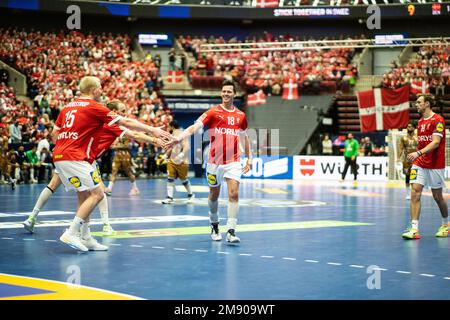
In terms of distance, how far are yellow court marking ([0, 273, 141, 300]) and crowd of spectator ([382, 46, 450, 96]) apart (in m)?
34.6

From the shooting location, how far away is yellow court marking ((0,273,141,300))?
6.84m

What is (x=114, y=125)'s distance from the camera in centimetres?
983

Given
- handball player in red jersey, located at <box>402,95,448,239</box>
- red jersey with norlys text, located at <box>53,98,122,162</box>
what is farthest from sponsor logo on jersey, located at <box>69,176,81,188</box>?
handball player in red jersey, located at <box>402,95,448,239</box>

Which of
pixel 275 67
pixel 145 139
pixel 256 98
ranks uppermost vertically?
pixel 275 67

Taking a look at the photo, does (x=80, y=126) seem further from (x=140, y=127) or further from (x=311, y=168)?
(x=311, y=168)

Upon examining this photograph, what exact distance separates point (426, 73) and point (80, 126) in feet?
115

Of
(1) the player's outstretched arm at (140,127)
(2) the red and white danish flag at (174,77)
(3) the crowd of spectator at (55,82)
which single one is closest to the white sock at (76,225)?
(1) the player's outstretched arm at (140,127)

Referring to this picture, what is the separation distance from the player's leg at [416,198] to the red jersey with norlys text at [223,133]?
9.88ft

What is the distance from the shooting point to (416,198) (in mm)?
11914

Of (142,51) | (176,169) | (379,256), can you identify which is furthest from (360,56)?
(379,256)

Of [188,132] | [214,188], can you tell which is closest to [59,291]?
[188,132]

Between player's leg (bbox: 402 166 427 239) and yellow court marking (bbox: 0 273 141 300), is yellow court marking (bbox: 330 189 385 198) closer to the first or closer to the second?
player's leg (bbox: 402 166 427 239)

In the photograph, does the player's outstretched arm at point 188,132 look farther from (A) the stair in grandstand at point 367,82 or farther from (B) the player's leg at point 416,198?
(A) the stair in grandstand at point 367,82
